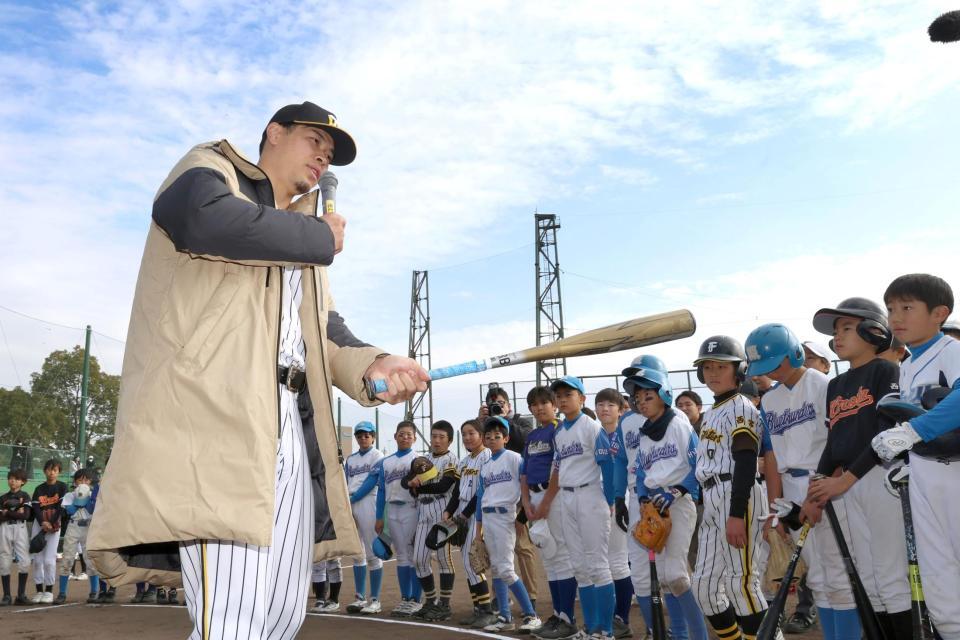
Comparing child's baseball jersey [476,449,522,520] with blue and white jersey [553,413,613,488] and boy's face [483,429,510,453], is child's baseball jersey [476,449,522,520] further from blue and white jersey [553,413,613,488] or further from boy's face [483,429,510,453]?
blue and white jersey [553,413,613,488]

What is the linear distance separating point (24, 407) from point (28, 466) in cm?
2393

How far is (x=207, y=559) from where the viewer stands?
6.07 ft

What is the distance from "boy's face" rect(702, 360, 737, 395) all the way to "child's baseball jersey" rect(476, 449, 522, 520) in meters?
3.50

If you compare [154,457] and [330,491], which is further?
[330,491]

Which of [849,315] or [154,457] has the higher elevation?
[849,315]

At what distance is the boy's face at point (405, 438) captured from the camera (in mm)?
10180

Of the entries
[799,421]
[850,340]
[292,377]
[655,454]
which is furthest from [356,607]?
[292,377]

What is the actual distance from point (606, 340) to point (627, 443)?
4.24 meters

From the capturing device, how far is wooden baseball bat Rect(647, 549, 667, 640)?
5180 mm

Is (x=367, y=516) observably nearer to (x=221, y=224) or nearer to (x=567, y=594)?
(x=567, y=594)

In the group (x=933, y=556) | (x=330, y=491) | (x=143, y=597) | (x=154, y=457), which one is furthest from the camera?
(x=143, y=597)

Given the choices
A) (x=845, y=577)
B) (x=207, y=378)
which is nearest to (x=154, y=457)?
(x=207, y=378)

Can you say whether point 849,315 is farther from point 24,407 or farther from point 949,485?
point 24,407

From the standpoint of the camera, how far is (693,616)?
5.43 meters
